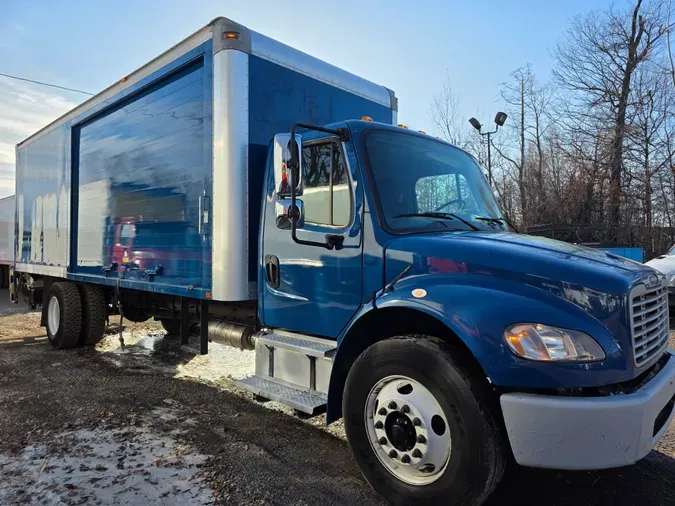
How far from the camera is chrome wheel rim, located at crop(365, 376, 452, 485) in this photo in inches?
109

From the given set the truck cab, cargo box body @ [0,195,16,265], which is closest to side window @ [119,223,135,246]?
the truck cab

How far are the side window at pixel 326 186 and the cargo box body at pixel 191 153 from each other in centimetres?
81

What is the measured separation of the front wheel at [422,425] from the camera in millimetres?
2572

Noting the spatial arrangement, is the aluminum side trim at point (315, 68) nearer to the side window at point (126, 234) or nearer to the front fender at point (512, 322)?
the side window at point (126, 234)

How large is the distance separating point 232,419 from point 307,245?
1908 millimetres

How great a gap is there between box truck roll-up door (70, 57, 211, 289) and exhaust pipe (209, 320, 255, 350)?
57 cm

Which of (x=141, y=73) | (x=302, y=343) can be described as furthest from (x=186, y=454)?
(x=141, y=73)

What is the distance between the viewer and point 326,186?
12.1 ft

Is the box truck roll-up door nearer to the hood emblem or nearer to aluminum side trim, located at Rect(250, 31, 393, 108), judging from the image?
aluminum side trim, located at Rect(250, 31, 393, 108)

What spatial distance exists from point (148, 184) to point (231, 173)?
5.87 ft

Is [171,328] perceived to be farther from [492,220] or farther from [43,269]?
[492,220]

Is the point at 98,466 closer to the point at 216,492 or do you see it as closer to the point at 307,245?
the point at 216,492

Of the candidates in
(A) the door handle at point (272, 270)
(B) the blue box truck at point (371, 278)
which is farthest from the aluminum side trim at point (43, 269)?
(A) the door handle at point (272, 270)

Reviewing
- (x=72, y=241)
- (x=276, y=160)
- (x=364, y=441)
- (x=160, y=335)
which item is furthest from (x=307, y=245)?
(x=160, y=335)
